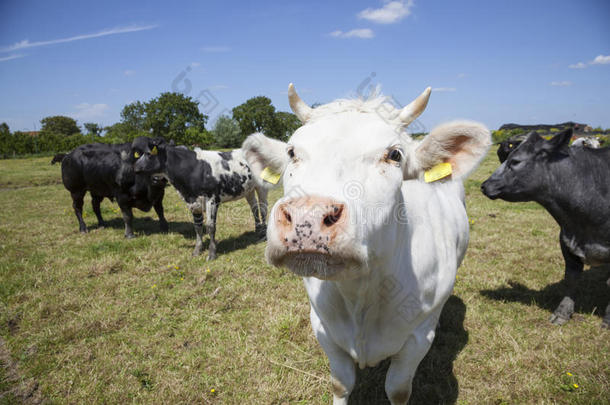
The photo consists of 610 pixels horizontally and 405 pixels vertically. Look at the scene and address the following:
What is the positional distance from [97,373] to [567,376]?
4289 millimetres

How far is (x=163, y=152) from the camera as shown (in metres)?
6.28

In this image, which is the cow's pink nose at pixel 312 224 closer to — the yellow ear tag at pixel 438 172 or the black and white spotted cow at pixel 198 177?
the yellow ear tag at pixel 438 172

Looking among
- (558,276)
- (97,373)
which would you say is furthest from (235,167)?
(558,276)

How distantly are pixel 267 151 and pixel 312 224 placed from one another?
40.9 inches

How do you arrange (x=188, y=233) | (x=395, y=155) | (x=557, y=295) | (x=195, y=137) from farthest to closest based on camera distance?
(x=195, y=137) → (x=188, y=233) → (x=557, y=295) → (x=395, y=155)

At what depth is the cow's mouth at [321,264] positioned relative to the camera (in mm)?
1377

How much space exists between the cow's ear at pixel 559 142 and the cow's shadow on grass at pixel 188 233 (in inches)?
199

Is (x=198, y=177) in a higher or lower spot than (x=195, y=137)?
lower

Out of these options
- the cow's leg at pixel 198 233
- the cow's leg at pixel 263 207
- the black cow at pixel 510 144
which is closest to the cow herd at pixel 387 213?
the black cow at pixel 510 144

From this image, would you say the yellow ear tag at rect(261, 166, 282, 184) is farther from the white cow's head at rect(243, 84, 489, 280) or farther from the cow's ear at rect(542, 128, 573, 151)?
the cow's ear at rect(542, 128, 573, 151)

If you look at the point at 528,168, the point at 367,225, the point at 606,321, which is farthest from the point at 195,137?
the point at 606,321

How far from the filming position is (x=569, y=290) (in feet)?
12.7

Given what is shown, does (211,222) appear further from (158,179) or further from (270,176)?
(270,176)

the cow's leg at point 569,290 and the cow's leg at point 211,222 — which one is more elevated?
the cow's leg at point 211,222
